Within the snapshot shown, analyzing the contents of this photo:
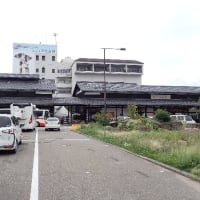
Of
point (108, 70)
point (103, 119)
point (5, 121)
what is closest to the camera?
point (5, 121)

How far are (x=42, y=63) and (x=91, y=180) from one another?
108574 mm

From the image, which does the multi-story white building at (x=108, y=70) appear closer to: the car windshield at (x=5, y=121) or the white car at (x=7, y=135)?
the car windshield at (x=5, y=121)

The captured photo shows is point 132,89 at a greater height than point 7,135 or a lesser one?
greater

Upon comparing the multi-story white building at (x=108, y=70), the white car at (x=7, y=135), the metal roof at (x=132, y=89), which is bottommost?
the white car at (x=7, y=135)

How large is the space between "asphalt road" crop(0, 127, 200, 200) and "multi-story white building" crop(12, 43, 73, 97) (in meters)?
102

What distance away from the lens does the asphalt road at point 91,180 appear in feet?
30.3

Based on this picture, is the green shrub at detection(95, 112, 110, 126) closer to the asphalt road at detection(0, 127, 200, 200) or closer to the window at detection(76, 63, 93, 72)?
the asphalt road at detection(0, 127, 200, 200)

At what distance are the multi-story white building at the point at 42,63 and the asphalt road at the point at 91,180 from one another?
101962 millimetres

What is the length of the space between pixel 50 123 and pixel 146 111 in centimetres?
2905

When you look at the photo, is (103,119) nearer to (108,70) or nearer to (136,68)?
(108,70)

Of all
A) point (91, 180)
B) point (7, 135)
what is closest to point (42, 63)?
point (7, 135)

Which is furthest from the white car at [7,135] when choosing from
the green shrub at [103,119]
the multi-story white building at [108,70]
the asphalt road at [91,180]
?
the multi-story white building at [108,70]

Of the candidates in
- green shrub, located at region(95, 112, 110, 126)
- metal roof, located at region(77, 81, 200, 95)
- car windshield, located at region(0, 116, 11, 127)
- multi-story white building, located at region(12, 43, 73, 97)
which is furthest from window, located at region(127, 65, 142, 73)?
car windshield, located at region(0, 116, 11, 127)

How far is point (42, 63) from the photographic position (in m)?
118
